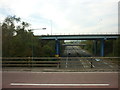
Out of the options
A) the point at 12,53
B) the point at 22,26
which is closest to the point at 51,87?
the point at 12,53

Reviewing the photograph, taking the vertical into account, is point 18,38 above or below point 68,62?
above

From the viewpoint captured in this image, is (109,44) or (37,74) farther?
(109,44)

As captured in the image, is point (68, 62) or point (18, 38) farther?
point (18, 38)

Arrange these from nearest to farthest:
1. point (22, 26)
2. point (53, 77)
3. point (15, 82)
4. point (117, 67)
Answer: point (15, 82)
point (53, 77)
point (117, 67)
point (22, 26)

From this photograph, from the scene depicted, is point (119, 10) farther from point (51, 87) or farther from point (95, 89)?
point (51, 87)

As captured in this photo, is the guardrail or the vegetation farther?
the vegetation

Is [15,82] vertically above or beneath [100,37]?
beneath

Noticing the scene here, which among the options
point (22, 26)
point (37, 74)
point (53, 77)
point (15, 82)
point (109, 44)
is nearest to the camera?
point (15, 82)

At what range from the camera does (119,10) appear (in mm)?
6949

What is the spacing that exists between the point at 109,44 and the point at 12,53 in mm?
Result: 46391

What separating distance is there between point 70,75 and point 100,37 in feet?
139

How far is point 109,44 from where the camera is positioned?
57969 mm

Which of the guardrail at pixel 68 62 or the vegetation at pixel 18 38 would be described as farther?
the vegetation at pixel 18 38

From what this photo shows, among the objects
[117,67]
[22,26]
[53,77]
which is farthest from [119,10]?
[22,26]
